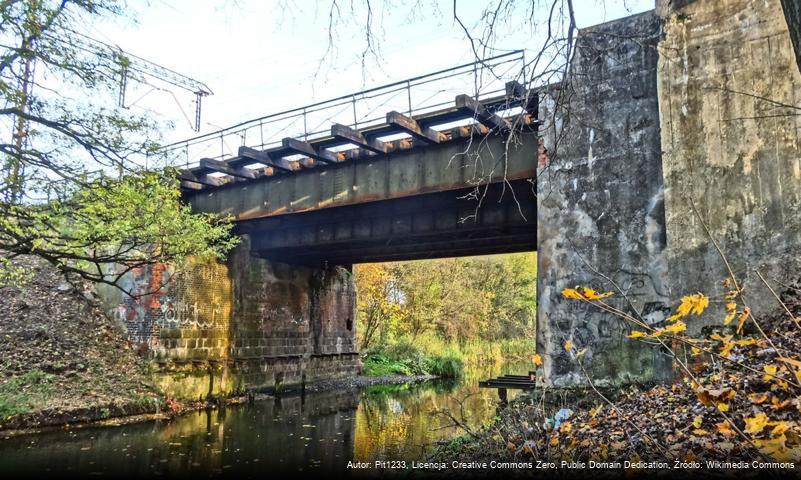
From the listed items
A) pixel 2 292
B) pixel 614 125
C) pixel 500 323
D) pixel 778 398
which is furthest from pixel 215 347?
pixel 500 323

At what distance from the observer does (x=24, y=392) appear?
12281 mm

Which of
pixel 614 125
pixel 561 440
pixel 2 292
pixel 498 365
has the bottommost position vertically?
pixel 498 365

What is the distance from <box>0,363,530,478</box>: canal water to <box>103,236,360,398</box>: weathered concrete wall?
6.07 ft

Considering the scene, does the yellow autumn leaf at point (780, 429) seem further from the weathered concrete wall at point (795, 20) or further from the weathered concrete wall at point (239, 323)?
the weathered concrete wall at point (239, 323)

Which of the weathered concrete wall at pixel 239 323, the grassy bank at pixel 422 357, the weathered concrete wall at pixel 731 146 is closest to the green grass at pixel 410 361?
the grassy bank at pixel 422 357

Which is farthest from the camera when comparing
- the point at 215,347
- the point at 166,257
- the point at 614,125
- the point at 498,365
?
the point at 498,365

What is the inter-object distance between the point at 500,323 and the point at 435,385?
16.4 metres

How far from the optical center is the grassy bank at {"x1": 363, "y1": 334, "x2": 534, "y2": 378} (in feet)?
90.4

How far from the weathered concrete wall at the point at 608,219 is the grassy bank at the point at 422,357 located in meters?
17.3

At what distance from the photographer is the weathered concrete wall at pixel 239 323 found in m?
16.5

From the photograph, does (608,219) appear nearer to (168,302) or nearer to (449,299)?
(168,302)

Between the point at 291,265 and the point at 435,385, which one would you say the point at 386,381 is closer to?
the point at 435,385

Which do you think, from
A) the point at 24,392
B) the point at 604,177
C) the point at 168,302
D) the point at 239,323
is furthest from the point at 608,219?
the point at 239,323

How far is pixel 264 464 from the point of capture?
9.15 metres
